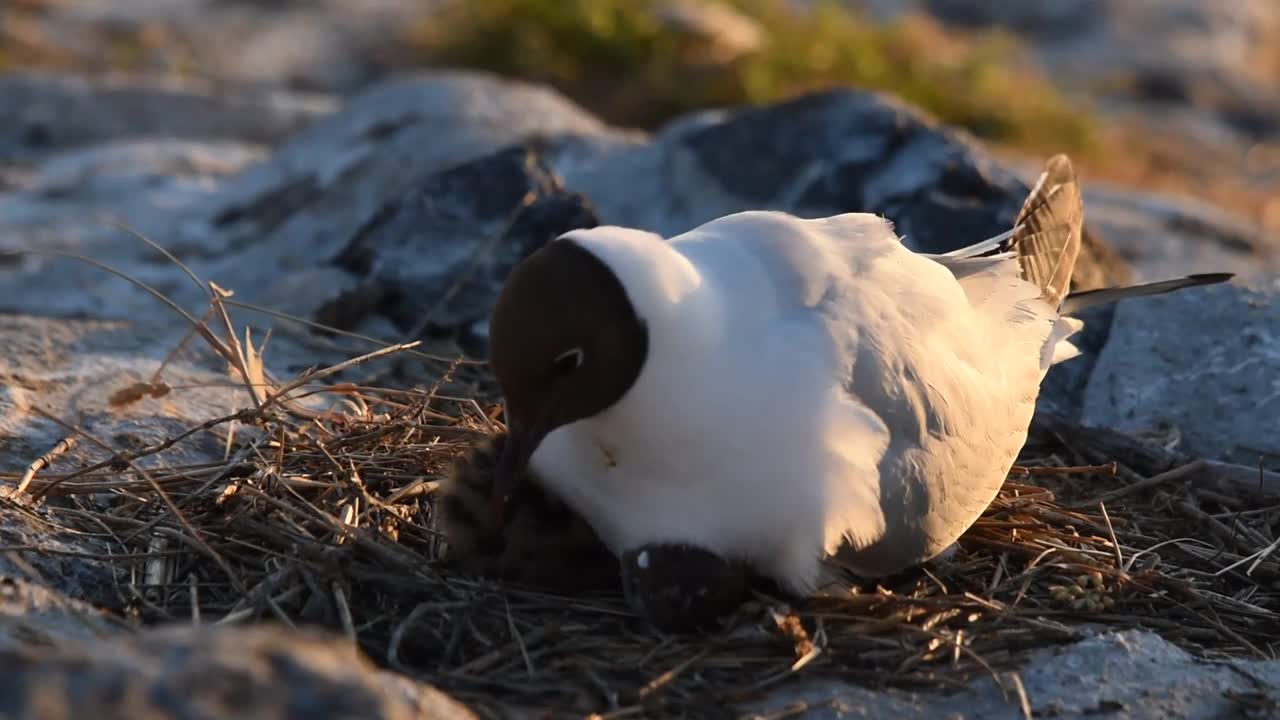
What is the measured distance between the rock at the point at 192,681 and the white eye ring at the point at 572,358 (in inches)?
43.5

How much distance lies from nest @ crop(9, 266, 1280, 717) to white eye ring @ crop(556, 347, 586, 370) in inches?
28.1

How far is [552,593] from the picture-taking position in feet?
13.7

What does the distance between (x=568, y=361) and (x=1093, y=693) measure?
4.96 feet

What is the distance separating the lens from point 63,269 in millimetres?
7336

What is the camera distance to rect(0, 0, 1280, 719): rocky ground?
10.2 feet

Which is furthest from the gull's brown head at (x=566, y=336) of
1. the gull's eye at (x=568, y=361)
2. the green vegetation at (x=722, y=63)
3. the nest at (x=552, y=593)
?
the green vegetation at (x=722, y=63)

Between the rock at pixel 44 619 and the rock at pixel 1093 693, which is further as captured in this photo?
the rock at pixel 1093 693

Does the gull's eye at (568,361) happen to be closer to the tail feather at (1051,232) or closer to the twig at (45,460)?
the twig at (45,460)

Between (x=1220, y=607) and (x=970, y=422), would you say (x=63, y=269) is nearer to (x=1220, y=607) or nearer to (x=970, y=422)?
(x=970, y=422)

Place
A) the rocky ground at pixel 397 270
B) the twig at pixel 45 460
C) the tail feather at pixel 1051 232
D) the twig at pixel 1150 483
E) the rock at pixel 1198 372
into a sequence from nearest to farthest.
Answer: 1. the rocky ground at pixel 397 270
2. the twig at pixel 45 460
3. the twig at pixel 1150 483
4. the tail feather at pixel 1051 232
5. the rock at pixel 1198 372

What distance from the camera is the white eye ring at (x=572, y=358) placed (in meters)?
3.64

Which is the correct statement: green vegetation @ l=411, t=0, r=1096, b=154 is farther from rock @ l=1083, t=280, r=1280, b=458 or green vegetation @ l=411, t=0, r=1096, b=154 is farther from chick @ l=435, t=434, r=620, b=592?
chick @ l=435, t=434, r=620, b=592

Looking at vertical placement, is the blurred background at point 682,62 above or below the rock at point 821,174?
below

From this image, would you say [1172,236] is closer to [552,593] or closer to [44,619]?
[552,593]
